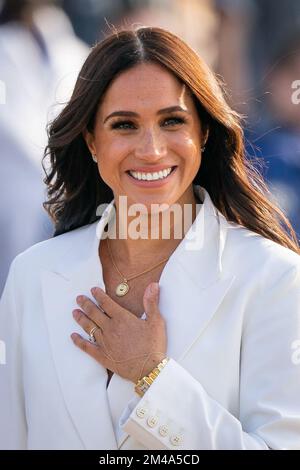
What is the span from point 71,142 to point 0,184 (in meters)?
0.89

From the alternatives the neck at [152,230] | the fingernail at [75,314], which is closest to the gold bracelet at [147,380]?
the fingernail at [75,314]

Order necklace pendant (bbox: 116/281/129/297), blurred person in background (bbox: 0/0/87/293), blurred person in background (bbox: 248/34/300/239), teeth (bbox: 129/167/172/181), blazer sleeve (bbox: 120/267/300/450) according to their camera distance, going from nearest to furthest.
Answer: blazer sleeve (bbox: 120/267/300/450) → teeth (bbox: 129/167/172/181) → necklace pendant (bbox: 116/281/129/297) → blurred person in background (bbox: 0/0/87/293) → blurred person in background (bbox: 248/34/300/239)

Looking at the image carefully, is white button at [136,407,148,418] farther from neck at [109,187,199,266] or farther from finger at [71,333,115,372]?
neck at [109,187,199,266]

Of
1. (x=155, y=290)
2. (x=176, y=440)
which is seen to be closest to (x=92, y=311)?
(x=155, y=290)

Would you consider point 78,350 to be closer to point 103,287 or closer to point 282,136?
point 103,287

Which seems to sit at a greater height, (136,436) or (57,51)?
(57,51)

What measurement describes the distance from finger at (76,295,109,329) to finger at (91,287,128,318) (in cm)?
1

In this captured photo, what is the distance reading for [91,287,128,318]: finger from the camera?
6.70ft

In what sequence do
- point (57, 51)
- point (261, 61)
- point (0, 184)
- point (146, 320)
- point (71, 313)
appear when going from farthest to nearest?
point (261, 61) → point (57, 51) → point (0, 184) → point (71, 313) → point (146, 320)

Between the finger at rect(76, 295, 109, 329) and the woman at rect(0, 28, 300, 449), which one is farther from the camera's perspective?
the finger at rect(76, 295, 109, 329)

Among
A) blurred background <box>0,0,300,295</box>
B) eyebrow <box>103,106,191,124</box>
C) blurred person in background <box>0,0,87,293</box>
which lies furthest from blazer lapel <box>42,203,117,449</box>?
blurred person in background <box>0,0,87,293</box>

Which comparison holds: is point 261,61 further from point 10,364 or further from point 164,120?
point 10,364
